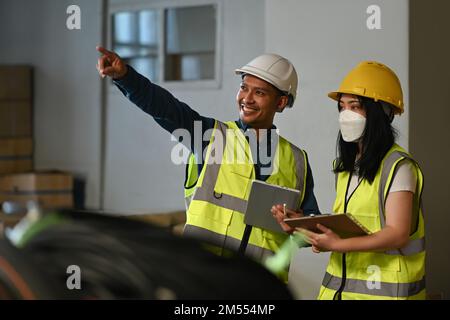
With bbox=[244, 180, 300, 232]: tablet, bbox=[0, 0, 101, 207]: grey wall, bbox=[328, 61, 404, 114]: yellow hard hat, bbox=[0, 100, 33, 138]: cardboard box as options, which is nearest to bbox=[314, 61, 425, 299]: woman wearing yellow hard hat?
bbox=[328, 61, 404, 114]: yellow hard hat

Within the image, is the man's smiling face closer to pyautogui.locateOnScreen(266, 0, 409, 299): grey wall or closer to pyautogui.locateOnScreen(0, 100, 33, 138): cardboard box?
pyautogui.locateOnScreen(266, 0, 409, 299): grey wall

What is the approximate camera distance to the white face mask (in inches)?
103

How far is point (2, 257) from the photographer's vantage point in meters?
0.92

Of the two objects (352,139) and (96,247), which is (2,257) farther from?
(352,139)

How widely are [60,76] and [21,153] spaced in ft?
3.42

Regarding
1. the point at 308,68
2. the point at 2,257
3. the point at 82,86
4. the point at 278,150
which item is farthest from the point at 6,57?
the point at 2,257

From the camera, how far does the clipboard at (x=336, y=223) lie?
93.7 inches

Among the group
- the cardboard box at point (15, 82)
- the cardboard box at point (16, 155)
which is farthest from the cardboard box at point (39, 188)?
the cardboard box at point (15, 82)

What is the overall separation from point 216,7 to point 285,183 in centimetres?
501

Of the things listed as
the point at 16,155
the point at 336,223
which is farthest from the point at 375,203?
the point at 16,155

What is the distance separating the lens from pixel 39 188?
8297mm

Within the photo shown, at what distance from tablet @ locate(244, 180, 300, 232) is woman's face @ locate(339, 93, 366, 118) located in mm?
342

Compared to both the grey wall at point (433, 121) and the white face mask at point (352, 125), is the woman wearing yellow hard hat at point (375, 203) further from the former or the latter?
the grey wall at point (433, 121)

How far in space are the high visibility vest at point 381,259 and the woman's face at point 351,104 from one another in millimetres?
175
